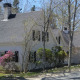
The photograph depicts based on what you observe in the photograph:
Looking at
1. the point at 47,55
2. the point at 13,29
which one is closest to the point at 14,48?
the point at 13,29

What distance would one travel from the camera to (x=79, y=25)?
1928 cm

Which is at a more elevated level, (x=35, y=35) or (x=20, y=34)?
(x=20, y=34)

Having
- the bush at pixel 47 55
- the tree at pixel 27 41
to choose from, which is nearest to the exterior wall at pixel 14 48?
the tree at pixel 27 41

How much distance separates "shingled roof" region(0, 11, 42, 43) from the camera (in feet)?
57.9

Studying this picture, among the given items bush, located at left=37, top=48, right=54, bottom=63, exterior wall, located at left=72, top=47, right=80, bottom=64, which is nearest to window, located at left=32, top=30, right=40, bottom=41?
bush, located at left=37, top=48, right=54, bottom=63

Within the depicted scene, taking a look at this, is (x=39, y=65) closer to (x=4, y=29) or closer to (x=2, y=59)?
(x=2, y=59)

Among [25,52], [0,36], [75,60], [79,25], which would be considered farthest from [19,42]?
[75,60]

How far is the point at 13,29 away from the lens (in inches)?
753

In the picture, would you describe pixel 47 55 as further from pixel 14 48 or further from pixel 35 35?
pixel 14 48

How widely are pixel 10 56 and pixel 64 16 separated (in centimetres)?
760

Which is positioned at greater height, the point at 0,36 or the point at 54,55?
the point at 0,36

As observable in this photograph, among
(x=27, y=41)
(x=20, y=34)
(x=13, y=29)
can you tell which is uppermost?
(x=13, y=29)

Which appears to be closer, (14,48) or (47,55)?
(14,48)

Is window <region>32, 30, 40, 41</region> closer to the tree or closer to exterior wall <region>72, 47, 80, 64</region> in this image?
the tree
